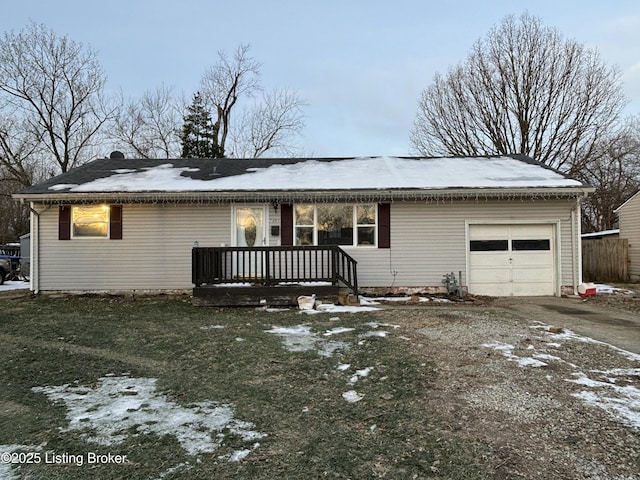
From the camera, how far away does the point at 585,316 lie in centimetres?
700

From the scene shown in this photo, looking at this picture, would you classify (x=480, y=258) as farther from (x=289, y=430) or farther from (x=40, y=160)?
(x=40, y=160)

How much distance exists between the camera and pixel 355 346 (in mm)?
4895

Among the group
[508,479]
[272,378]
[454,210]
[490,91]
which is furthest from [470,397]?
[490,91]

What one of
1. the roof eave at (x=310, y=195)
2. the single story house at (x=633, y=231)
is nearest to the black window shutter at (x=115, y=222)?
the roof eave at (x=310, y=195)

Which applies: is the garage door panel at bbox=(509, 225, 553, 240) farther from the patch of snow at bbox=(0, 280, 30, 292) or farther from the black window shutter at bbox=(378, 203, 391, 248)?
the patch of snow at bbox=(0, 280, 30, 292)

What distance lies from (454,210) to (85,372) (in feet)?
27.6

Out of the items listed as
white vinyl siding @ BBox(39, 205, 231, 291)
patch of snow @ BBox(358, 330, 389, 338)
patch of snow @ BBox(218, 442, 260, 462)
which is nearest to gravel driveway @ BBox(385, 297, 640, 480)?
patch of snow @ BBox(358, 330, 389, 338)

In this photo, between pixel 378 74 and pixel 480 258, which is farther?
pixel 378 74

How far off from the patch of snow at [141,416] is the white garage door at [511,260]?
26.6 ft

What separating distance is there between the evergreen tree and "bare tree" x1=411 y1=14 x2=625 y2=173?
1506cm

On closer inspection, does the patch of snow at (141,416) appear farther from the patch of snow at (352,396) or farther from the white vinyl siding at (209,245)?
the white vinyl siding at (209,245)

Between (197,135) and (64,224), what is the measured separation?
17091 millimetres

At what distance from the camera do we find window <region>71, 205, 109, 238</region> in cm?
971

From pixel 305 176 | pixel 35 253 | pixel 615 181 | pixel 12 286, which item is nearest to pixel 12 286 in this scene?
pixel 12 286
